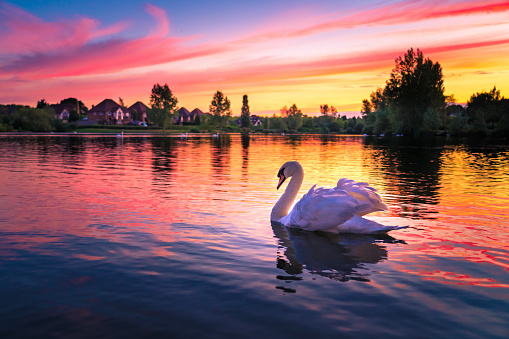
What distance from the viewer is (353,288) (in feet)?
18.5

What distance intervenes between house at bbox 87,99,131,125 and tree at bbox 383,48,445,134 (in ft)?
368

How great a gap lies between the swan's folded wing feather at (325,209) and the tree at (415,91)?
10180 centimetres

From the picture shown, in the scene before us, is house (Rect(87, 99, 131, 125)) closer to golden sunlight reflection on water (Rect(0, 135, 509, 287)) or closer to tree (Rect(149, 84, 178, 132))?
tree (Rect(149, 84, 178, 132))

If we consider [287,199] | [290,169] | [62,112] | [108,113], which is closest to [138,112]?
[108,113]

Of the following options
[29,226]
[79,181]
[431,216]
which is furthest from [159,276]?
[79,181]

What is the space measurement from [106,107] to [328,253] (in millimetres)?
165791

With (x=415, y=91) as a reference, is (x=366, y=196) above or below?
below

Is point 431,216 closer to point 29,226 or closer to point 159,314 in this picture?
point 159,314

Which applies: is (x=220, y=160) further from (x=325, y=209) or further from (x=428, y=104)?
(x=428, y=104)

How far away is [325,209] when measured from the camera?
26.9ft

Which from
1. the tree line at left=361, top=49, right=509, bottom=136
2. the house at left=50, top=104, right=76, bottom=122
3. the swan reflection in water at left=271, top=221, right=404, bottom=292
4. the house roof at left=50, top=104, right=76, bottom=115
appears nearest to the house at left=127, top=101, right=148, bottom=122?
the house roof at left=50, top=104, right=76, bottom=115

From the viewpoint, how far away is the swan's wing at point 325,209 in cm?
800

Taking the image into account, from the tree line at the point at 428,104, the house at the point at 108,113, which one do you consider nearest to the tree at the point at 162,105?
the house at the point at 108,113

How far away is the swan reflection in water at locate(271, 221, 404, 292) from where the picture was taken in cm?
635
